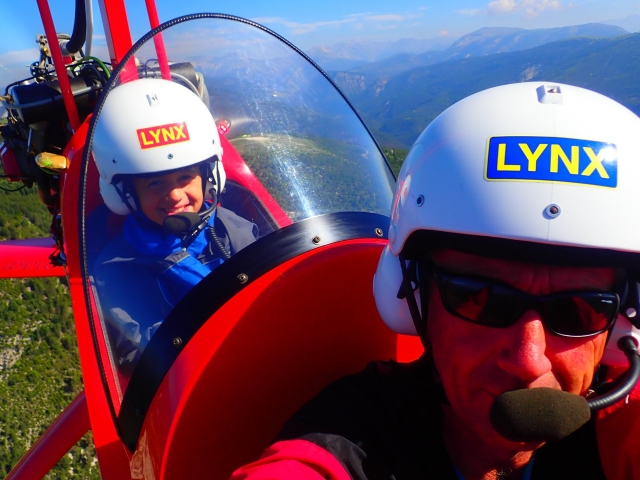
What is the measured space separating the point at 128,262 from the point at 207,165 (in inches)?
38.2

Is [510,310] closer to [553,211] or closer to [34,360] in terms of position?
[553,211]

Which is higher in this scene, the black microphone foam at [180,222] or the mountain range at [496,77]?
the black microphone foam at [180,222]

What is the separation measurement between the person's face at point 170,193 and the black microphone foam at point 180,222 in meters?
0.34

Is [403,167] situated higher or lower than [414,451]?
higher

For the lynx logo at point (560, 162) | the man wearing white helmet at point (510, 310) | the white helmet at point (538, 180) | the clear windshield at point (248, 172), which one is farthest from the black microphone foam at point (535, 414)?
the clear windshield at point (248, 172)

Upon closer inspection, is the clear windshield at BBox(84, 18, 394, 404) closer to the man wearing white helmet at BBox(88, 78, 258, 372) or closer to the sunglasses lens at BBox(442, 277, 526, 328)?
the man wearing white helmet at BBox(88, 78, 258, 372)

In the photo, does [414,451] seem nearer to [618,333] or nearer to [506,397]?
[506,397]

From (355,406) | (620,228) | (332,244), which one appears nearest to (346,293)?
(332,244)

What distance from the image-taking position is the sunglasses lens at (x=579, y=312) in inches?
41.2

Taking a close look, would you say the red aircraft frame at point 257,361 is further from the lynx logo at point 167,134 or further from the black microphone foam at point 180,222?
the lynx logo at point 167,134

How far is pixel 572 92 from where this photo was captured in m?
1.20

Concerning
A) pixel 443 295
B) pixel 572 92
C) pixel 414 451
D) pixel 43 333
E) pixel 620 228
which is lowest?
pixel 43 333

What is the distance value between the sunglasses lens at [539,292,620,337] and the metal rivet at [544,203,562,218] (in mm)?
182

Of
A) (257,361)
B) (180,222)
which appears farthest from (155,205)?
(257,361)
